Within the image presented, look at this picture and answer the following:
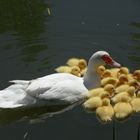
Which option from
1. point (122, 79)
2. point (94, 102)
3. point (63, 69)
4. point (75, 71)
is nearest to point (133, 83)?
point (122, 79)

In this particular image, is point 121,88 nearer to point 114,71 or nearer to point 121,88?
point 121,88

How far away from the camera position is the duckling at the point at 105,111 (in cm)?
492

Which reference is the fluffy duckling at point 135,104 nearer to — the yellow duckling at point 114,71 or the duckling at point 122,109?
the duckling at point 122,109

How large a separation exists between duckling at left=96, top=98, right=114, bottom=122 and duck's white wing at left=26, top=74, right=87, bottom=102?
298 mm

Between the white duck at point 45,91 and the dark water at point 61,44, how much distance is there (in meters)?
0.10

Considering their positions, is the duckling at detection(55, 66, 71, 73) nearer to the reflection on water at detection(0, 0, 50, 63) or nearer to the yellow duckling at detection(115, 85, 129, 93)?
the reflection on water at detection(0, 0, 50, 63)

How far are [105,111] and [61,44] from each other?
1.43 metres

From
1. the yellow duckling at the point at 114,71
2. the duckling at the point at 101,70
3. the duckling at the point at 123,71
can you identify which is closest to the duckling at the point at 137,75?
the duckling at the point at 123,71

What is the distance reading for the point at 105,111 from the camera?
4.94 m

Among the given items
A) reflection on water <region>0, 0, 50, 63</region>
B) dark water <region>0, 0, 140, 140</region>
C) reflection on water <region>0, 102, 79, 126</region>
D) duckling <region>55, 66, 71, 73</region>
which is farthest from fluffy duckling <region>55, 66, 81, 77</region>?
reflection on water <region>0, 102, 79, 126</region>

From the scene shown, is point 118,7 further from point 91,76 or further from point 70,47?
point 91,76

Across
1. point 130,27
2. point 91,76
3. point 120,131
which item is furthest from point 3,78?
point 130,27

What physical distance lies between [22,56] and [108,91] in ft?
3.72

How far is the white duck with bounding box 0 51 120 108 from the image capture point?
5.08 meters
